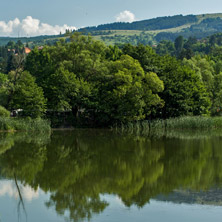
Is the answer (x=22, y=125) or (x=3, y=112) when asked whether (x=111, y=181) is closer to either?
(x=22, y=125)

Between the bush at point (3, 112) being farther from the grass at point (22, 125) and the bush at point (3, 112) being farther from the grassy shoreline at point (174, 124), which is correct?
the grassy shoreline at point (174, 124)

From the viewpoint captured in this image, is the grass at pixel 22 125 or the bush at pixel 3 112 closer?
the grass at pixel 22 125

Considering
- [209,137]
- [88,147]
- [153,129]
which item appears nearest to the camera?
[88,147]

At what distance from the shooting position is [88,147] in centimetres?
3391

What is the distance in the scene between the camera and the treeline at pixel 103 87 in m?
48.7

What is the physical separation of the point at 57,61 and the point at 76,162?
98.6 feet

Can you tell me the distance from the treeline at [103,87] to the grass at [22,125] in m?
1.84

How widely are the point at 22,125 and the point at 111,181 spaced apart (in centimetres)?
2692

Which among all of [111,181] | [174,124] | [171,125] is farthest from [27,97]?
[111,181]

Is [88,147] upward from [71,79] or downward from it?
downward

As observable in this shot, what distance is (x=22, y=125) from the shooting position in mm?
45531

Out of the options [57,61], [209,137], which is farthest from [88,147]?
[57,61]

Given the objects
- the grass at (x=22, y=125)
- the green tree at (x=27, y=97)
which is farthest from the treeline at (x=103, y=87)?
the grass at (x=22, y=125)

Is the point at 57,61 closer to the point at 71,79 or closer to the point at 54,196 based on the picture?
the point at 71,79
